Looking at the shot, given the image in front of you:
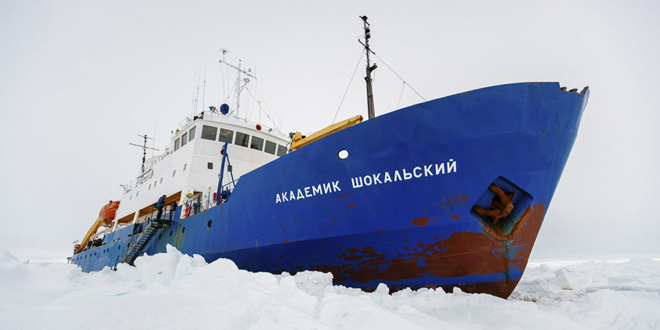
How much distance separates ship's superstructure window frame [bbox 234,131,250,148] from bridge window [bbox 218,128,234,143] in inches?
9.7

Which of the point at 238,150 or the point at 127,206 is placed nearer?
the point at 238,150

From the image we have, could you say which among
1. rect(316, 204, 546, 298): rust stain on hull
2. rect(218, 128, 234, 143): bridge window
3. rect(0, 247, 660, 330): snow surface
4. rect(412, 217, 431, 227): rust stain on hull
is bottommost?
rect(0, 247, 660, 330): snow surface

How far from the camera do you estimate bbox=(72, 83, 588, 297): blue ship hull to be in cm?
533

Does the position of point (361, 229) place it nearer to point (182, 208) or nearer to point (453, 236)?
point (453, 236)

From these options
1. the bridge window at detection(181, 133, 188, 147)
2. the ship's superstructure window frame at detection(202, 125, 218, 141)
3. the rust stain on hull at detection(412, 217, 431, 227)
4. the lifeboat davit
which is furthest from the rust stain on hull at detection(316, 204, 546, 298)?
the lifeboat davit

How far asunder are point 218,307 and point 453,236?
3995 mm

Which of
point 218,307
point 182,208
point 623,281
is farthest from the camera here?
point 182,208

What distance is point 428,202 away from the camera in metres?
5.55

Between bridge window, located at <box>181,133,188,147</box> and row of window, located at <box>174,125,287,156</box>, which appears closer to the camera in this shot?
row of window, located at <box>174,125,287,156</box>

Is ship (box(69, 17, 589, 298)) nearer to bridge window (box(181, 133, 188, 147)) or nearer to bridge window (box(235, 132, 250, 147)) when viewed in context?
bridge window (box(235, 132, 250, 147))

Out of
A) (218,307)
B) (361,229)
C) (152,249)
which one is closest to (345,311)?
(218,307)

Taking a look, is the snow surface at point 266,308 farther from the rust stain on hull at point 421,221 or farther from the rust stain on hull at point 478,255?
the rust stain on hull at point 421,221

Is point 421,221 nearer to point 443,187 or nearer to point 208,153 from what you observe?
point 443,187

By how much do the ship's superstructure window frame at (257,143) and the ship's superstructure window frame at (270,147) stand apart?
238mm
